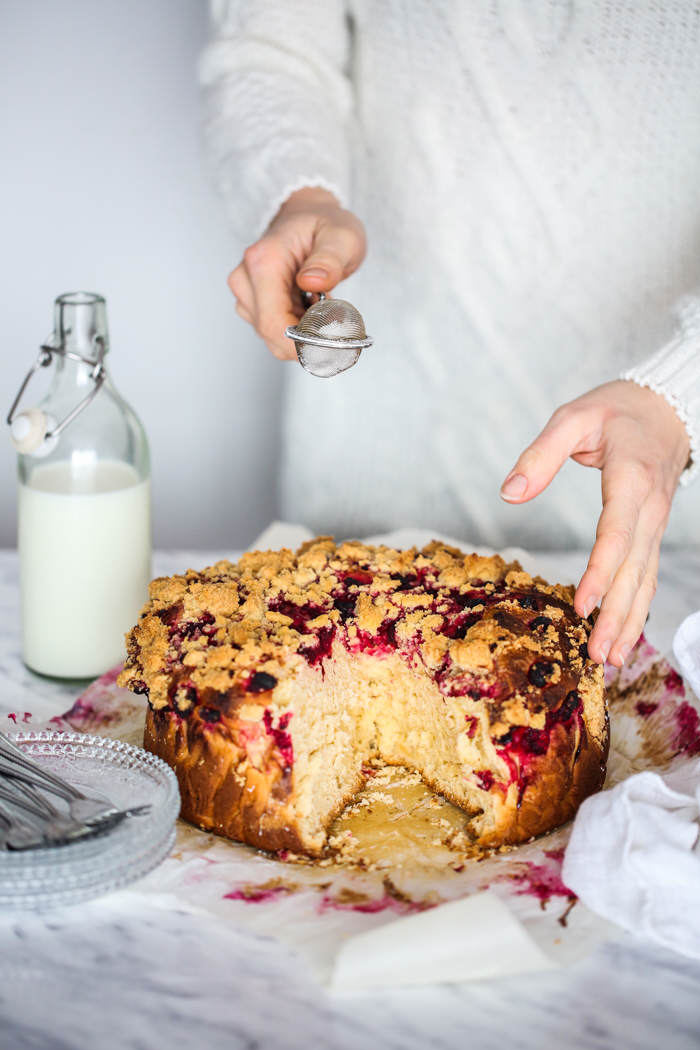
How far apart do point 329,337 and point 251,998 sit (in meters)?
0.76

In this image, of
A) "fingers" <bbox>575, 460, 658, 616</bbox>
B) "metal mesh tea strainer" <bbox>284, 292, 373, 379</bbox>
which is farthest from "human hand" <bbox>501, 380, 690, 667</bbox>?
"metal mesh tea strainer" <bbox>284, 292, 373, 379</bbox>

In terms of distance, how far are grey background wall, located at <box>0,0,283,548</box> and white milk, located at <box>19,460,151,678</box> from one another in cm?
119

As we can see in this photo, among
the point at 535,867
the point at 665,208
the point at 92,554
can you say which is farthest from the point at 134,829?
the point at 665,208

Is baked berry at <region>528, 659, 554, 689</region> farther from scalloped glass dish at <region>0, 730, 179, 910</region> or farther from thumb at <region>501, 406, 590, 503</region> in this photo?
scalloped glass dish at <region>0, 730, 179, 910</region>

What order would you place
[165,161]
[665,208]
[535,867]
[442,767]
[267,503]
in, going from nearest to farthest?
[535,867]
[442,767]
[665,208]
[165,161]
[267,503]

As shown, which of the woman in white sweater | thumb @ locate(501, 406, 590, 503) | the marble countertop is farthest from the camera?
the woman in white sweater

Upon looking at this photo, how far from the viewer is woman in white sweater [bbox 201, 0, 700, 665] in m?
1.80

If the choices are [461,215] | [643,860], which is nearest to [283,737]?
[643,860]

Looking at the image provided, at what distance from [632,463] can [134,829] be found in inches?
29.1

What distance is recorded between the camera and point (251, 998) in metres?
0.93

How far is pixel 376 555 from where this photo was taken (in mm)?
1517

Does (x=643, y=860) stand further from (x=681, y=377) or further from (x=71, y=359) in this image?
(x=71, y=359)

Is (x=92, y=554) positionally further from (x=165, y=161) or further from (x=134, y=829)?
(x=165, y=161)

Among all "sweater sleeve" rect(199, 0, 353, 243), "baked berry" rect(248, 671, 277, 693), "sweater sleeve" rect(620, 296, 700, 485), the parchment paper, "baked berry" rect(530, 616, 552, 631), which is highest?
"sweater sleeve" rect(199, 0, 353, 243)
